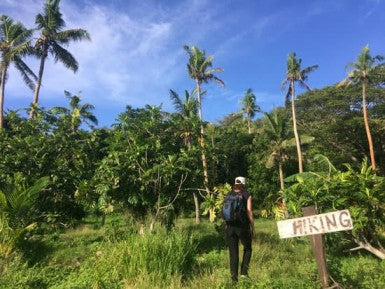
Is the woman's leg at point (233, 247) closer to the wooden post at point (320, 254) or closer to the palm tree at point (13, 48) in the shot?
the wooden post at point (320, 254)

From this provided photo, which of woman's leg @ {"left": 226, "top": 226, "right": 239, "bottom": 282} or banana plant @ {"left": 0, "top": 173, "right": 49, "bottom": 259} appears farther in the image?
banana plant @ {"left": 0, "top": 173, "right": 49, "bottom": 259}

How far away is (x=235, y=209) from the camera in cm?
591

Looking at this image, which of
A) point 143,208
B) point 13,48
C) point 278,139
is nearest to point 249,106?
point 278,139

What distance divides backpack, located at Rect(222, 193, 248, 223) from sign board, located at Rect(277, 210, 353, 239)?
140cm

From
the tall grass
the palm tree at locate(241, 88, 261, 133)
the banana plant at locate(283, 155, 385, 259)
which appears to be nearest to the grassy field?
the tall grass

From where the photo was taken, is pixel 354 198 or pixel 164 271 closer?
pixel 164 271

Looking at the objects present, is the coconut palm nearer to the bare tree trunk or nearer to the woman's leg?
the bare tree trunk

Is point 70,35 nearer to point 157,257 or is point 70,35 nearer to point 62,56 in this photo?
point 62,56

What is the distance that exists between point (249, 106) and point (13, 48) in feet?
84.7

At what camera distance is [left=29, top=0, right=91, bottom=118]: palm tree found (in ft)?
88.1

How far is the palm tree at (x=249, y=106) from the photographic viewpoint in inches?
1720

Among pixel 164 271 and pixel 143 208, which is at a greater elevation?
pixel 143 208

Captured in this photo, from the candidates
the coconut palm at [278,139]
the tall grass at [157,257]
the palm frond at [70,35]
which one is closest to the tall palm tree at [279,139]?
the coconut palm at [278,139]

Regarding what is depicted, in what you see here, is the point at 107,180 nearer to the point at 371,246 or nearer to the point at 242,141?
the point at 371,246
